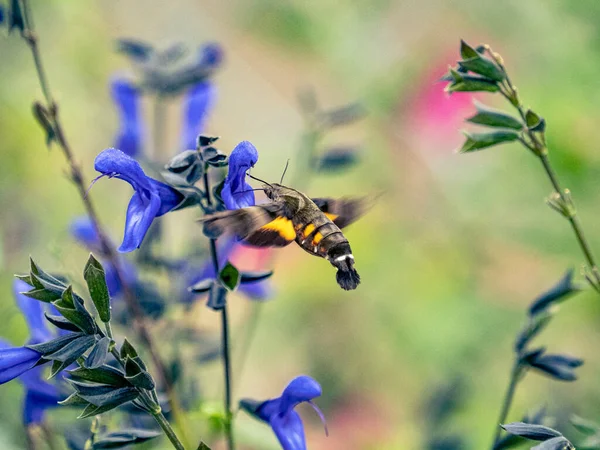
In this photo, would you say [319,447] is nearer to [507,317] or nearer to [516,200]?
[507,317]

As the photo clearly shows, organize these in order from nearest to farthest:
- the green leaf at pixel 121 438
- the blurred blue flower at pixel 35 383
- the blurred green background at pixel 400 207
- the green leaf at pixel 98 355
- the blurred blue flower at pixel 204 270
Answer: the green leaf at pixel 98 355 → the green leaf at pixel 121 438 → the blurred blue flower at pixel 35 383 → the blurred blue flower at pixel 204 270 → the blurred green background at pixel 400 207

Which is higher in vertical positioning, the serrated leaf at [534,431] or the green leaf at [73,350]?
the serrated leaf at [534,431]

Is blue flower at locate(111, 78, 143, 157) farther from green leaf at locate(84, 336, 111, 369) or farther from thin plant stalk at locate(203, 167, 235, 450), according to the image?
green leaf at locate(84, 336, 111, 369)

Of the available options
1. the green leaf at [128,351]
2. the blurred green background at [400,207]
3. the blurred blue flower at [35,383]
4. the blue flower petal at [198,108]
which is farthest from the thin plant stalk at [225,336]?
the blurred green background at [400,207]

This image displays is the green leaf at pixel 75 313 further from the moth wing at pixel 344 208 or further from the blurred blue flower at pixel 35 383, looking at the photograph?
the moth wing at pixel 344 208

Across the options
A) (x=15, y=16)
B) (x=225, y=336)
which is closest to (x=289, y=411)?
(x=225, y=336)

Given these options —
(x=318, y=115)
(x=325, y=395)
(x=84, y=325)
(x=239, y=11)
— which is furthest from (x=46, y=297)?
(x=239, y=11)

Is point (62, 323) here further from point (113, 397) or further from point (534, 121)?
point (534, 121)
